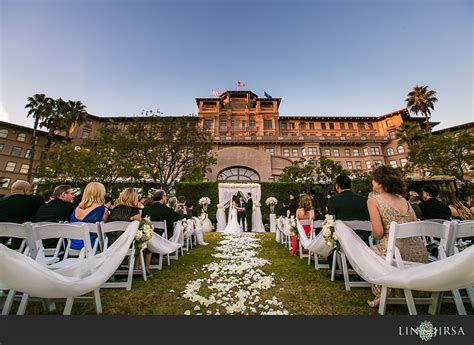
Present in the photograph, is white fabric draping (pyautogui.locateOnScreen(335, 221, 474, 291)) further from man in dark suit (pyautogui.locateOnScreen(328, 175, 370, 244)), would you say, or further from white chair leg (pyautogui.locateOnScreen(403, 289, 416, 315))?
man in dark suit (pyautogui.locateOnScreen(328, 175, 370, 244))

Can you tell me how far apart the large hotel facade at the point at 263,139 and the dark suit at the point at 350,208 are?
20.8 m

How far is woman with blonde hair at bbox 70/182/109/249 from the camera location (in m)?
3.80

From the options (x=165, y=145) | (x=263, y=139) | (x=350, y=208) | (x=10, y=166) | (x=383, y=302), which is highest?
(x=263, y=139)

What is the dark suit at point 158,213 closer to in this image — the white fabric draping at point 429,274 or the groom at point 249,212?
the white fabric draping at point 429,274

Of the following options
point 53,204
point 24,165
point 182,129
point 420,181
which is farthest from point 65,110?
point 420,181

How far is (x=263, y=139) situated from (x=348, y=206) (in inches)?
1583

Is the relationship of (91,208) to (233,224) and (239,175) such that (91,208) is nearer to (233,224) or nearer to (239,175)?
(233,224)

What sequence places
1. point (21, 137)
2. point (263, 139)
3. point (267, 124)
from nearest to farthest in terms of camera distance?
1. point (21, 137)
2. point (263, 139)
3. point (267, 124)

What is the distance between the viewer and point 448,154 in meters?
22.1

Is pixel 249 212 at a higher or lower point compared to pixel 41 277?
higher

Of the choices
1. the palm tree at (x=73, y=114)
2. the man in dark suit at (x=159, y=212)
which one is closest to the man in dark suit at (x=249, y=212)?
the man in dark suit at (x=159, y=212)

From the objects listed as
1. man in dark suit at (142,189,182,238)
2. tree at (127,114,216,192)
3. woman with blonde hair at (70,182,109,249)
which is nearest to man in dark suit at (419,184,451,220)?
man in dark suit at (142,189,182,238)

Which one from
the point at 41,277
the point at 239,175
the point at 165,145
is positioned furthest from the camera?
the point at 239,175

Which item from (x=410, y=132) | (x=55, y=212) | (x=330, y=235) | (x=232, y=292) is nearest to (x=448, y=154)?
(x=410, y=132)
